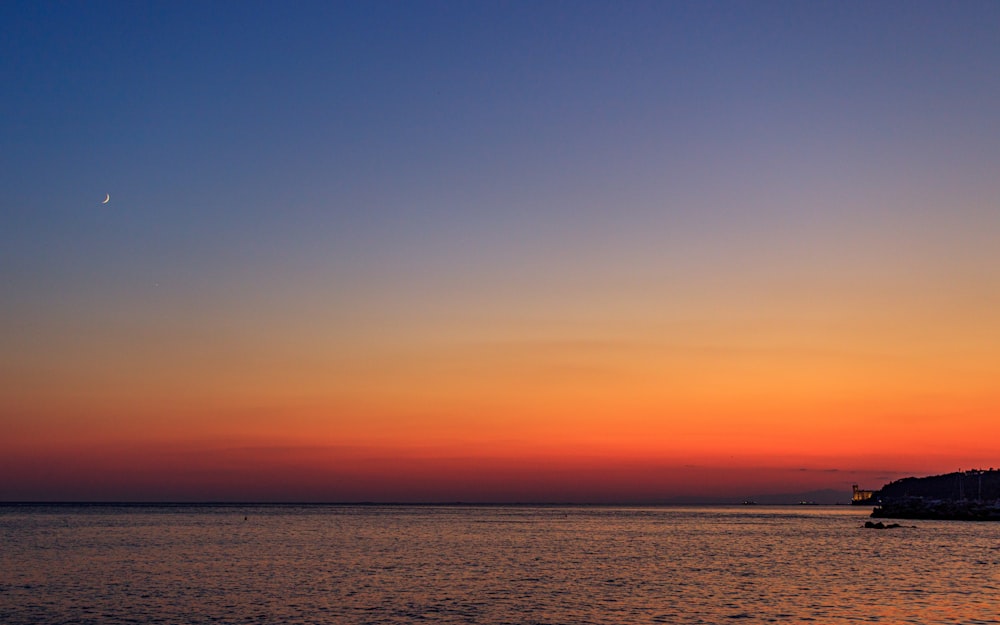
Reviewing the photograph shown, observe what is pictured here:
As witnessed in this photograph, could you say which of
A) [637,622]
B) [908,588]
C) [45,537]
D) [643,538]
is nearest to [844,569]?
[908,588]

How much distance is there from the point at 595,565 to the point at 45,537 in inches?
3086

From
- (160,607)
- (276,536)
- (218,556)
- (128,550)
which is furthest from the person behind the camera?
(276,536)

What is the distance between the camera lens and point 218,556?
84.3 metres

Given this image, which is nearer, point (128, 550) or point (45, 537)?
point (128, 550)

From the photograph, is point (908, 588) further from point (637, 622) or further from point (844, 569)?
point (637, 622)

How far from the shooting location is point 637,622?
43.8 metres

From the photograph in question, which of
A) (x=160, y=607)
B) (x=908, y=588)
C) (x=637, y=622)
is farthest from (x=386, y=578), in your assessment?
(x=908, y=588)

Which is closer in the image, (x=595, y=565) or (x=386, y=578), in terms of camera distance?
(x=386, y=578)

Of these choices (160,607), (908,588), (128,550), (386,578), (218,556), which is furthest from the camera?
(128,550)

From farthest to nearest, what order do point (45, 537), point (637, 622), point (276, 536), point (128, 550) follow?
1. point (276, 536)
2. point (45, 537)
3. point (128, 550)
4. point (637, 622)

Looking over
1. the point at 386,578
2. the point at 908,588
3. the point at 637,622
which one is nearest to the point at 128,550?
the point at 386,578

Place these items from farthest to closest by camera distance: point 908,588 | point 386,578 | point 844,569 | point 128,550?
point 128,550 < point 844,569 < point 386,578 < point 908,588

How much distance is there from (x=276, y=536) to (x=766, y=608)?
89853 mm

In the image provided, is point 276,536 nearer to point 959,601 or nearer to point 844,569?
point 844,569
